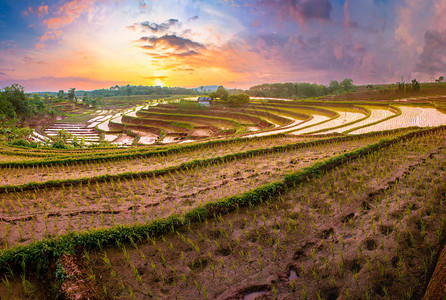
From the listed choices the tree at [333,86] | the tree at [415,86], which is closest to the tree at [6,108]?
the tree at [415,86]

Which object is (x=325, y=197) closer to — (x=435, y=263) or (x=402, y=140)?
(x=435, y=263)

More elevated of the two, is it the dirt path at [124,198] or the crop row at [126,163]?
the crop row at [126,163]

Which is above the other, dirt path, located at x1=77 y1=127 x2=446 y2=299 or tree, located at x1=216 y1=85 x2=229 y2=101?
tree, located at x1=216 y1=85 x2=229 y2=101

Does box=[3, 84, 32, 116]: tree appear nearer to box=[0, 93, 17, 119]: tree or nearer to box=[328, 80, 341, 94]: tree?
box=[0, 93, 17, 119]: tree

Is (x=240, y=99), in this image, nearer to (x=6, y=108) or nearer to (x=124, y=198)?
(x=6, y=108)

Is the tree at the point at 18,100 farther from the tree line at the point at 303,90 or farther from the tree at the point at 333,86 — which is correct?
the tree at the point at 333,86

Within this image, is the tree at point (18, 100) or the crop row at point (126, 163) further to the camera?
the tree at point (18, 100)

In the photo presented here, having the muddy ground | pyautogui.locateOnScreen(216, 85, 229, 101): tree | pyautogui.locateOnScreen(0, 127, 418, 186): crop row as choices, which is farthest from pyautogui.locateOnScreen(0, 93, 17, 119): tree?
the muddy ground

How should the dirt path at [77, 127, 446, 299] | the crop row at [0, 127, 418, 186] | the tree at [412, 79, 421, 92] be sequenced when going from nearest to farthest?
the dirt path at [77, 127, 446, 299], the crop row at [0, 127, 418, 186], the tree at [412, 79, 421, 92]

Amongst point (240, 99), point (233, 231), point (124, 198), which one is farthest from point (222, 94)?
point (233, 231)
